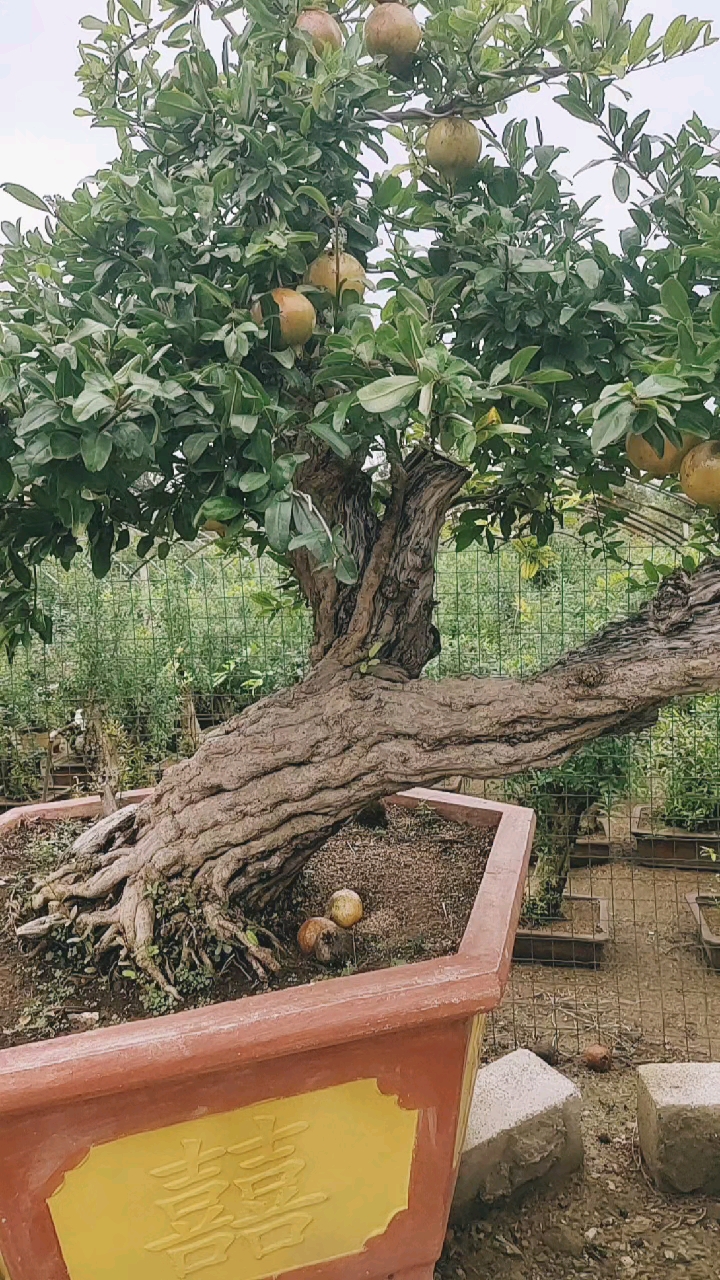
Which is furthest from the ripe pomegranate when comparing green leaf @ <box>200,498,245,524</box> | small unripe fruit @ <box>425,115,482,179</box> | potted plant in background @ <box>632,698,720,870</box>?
potted plant in background @ <box>632,698,720,870</box>

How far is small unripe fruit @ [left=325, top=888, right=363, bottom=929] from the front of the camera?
1.33 meters

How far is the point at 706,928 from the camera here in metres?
2.66

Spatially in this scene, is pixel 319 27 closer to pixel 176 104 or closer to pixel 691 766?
pixel 176 104

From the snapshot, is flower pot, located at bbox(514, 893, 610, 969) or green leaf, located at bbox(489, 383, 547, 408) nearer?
green leaf, located at bbox(489, 383, 547, 408)

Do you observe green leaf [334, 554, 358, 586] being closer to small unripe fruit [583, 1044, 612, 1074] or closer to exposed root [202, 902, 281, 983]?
exposed root [202, 902, 281, 983]

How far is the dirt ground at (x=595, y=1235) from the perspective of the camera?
4.65 feet

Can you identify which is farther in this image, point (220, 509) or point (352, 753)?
point (352, 753)

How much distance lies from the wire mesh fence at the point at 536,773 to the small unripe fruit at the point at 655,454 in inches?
63.5

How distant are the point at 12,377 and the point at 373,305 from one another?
0.40m

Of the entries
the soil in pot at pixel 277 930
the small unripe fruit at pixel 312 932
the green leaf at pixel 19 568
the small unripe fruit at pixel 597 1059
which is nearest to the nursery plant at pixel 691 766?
the small unripe fruit at pixel 597 1059

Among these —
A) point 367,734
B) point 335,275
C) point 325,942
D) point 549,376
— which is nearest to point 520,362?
point 549,376

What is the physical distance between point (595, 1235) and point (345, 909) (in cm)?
69

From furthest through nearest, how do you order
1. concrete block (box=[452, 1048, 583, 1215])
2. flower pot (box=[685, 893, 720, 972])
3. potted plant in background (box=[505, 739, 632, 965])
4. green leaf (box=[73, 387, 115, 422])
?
potted plant in background (box=[505, 739, 632, 965]) → flower pot (box=[685, 893, 720, 972]) → concrete block (box=[452, 1048, 583, 1215]) → green leaf (box=[73, 387, 115, 422])

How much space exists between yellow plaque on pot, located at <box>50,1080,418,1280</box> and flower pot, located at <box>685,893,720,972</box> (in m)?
1.81
